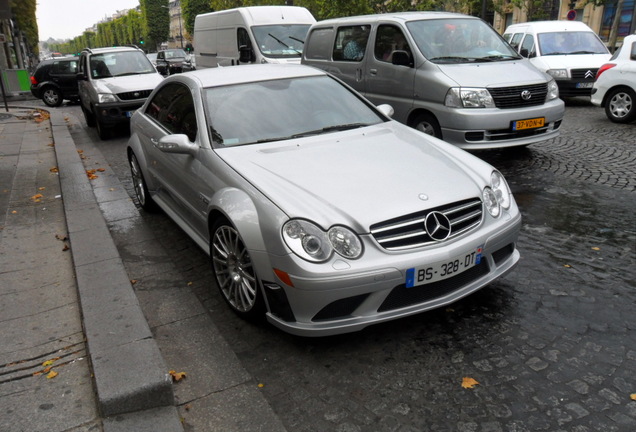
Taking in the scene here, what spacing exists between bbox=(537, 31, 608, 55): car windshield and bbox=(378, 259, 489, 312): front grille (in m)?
11.8

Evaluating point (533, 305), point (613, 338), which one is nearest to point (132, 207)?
point (533, 305)

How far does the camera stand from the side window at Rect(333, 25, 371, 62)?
8703mm

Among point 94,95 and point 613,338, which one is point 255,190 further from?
point 94,95

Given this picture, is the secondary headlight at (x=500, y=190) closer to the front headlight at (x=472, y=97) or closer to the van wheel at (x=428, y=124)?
the front headlight at (x=472, y=97)

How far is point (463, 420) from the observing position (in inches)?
104

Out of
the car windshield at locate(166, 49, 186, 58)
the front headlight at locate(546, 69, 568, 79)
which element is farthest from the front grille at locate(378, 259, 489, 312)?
the car windshield at locate(166, 49, 186, 58)

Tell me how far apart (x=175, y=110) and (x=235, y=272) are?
6.50ft

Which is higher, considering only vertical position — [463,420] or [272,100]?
[272,100]

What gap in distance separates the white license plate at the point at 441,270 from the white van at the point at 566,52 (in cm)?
1045

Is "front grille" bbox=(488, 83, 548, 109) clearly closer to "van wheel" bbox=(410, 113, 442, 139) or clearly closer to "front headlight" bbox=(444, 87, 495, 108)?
"front headlight" bbox=(444, 87, 495, 108)

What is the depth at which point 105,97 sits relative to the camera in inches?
443

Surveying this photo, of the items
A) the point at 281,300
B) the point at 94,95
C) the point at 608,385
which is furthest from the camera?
the point at 94,95

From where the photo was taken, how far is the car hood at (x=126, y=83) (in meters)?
11.4

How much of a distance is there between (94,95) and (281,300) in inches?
390
